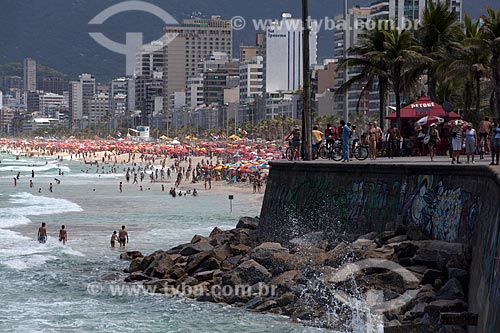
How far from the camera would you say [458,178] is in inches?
671

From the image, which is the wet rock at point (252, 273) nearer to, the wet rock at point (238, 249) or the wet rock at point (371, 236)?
the wet rock at point (371, 236)

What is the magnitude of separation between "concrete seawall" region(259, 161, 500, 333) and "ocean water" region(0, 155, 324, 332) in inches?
142

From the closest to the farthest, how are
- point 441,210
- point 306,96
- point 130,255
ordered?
1. point 441,210
2. point 306,96
3. point 130,255

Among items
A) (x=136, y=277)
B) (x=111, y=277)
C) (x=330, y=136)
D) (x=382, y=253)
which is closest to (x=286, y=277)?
(x=382, y=253)

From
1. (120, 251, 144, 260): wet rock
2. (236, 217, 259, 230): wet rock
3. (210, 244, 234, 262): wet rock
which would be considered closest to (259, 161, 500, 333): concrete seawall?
(210, 244, 234, 262): wet rock

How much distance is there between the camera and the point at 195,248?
26453 mm

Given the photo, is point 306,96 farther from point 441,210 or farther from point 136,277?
point 441,210

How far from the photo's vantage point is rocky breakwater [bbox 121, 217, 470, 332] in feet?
50.9

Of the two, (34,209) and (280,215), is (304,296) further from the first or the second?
(34,209)

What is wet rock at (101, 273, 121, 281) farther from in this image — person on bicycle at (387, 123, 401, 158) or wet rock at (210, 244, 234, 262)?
person on bicycle at (387, 123, 401, 158)

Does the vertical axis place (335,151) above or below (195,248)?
above

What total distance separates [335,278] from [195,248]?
831cm

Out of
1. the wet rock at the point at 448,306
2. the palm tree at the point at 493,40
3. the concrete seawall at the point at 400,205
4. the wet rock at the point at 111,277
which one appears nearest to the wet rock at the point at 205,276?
the concrete seawall at the point at 400,205

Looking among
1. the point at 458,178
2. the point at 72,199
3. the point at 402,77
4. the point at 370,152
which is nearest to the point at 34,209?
the point at 72,199
